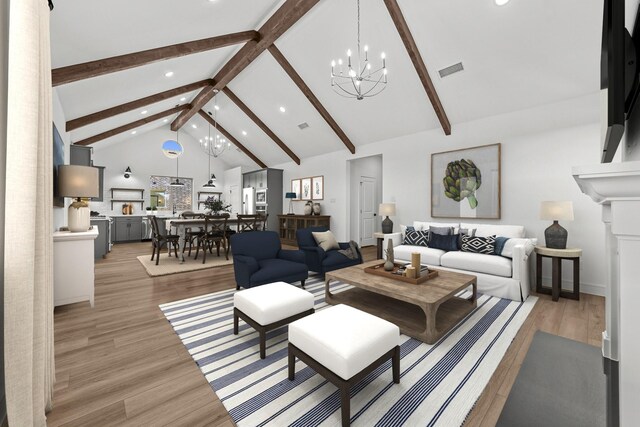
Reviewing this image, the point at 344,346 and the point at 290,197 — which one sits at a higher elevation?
the point at 290,197

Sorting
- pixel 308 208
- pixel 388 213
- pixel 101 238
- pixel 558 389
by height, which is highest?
pixel 308 208

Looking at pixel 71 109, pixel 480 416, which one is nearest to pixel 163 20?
pixel 71 109

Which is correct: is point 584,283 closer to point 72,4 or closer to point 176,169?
point 72,4

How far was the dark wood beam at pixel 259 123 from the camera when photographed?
6790mm

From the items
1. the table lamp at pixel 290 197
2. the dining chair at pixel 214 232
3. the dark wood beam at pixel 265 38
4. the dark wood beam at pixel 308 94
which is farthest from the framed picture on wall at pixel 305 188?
the dark wood beam at pixel 265 38

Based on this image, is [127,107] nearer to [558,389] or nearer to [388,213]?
[388,213]

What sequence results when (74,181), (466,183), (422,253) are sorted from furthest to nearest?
(466,183) < (422,253) < (74,181)

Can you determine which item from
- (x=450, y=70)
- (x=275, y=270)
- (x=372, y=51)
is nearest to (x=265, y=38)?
(x=372, y=51)

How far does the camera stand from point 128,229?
8.17 m

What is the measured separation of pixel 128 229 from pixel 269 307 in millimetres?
8154

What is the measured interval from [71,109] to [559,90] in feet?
24.7

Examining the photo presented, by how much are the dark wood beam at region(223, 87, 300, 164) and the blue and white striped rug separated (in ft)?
19.0

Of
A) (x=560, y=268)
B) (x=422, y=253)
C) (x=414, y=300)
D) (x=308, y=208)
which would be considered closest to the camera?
(x=414, y=300)

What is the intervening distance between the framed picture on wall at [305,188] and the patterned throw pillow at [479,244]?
4.99 metres
